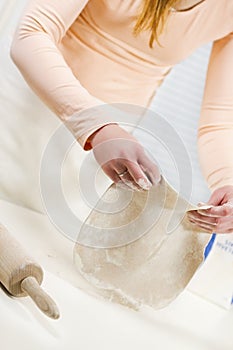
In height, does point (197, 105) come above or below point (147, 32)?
below

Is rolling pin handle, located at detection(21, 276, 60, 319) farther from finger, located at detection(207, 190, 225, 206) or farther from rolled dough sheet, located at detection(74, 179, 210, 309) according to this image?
finger, located at detection(207, 190, 225, 206)

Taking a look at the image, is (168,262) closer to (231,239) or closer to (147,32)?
(231,239)

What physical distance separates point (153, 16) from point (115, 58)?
8 cm

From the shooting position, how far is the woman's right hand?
0.76 m

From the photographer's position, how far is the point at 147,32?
3.05 ft

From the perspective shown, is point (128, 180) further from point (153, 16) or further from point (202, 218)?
point (153, 16)

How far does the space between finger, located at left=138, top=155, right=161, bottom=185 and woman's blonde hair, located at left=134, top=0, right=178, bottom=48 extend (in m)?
0.23

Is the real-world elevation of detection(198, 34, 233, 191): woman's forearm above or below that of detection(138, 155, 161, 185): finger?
below

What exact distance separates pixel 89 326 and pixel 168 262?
0.68 ft

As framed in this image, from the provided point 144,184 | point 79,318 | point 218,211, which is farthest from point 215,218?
point 79,318

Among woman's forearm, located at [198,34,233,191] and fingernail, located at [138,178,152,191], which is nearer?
fingernail, located at [138,178,152,191]

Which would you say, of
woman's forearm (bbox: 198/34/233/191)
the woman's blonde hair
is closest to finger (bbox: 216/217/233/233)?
woman's forearm (bbox: 198/34/233/191)

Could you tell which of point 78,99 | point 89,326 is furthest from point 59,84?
point 89,326

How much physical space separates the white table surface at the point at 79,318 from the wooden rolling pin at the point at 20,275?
0.02 metres
